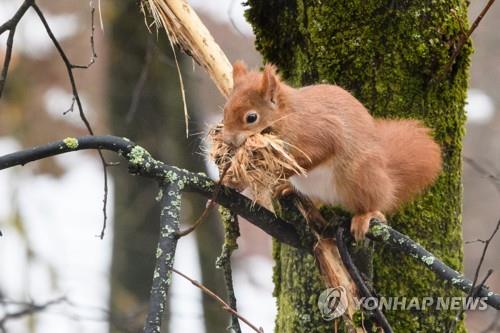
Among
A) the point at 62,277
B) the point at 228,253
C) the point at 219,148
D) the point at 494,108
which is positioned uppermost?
the point at 494,108

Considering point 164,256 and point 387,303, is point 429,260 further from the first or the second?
point 164,256

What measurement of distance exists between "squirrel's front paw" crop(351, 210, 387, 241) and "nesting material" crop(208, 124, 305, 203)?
259mm

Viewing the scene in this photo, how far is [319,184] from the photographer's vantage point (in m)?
2.50

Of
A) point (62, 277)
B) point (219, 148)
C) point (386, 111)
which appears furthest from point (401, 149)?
point (62, 277)

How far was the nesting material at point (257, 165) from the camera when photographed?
2086 mm

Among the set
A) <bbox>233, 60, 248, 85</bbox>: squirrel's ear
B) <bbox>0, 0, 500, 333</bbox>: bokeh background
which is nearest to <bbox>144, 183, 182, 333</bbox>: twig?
<bbox>233, 60, 248, 85</bbox>: squirrel's ear

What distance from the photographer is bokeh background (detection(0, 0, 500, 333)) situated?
4.82m

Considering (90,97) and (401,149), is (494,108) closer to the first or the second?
(90,97)

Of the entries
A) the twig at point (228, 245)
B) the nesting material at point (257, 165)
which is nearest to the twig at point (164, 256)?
the nesting material at point (257, 165)

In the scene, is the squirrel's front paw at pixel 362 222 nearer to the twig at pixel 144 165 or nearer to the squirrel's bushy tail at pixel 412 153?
the squirrel's bushy tail at pixel 412 153

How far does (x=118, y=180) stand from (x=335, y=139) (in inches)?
105

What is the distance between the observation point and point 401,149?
104 inches

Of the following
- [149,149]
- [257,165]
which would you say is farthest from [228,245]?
[149,149]

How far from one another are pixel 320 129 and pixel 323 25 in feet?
1.00
